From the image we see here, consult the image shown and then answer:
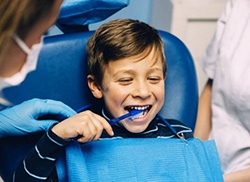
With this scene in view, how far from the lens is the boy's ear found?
51.2 inches

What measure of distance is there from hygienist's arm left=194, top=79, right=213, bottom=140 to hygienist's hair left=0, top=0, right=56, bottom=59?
0.91m

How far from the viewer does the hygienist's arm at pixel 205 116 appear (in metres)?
1.59

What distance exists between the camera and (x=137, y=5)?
5.75ft

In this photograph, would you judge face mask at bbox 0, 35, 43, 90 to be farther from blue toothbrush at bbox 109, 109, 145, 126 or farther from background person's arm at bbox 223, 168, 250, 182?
background person's arm at bbox 223, 168, 250, 182

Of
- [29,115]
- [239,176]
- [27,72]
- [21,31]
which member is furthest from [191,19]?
[21,31]

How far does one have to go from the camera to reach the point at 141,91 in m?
1.21

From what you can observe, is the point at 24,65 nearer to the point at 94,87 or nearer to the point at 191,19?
the point at 94,87

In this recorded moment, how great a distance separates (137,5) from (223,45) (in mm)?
364

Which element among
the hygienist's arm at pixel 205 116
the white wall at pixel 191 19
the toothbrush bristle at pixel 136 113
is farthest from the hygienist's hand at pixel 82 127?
the white wall at pixel 191 19

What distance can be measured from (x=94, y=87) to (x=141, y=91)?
0.15 meters

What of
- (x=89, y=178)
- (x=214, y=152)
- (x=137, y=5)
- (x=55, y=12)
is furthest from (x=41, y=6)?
(x=137, y=5)

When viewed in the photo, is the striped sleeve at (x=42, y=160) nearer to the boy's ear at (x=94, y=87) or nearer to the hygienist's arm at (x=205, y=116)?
the boy's ear at (x=94, y=87)

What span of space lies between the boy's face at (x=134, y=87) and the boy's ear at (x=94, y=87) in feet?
0.10

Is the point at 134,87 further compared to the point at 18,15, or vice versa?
the point at 134,87
